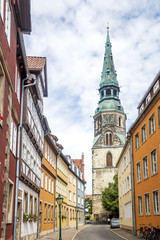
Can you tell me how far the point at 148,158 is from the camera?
77.5 ft

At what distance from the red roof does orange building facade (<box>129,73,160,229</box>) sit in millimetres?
7378

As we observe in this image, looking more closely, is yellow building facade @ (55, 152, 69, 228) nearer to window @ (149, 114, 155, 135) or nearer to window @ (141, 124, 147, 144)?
window @ (141, 124, 147, 144)

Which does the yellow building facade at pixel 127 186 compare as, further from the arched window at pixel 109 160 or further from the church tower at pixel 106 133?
the arched window at pixel 109 160

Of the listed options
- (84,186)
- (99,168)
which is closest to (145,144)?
(84,186)

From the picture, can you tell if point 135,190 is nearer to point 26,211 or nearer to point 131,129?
point 131,129

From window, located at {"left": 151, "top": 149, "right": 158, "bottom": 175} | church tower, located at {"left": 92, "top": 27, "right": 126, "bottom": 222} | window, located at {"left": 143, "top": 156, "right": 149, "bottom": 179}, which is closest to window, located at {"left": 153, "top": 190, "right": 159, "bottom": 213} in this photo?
window, located at {"left": 151, "top": 149, "right": 158, "bottom": 175}

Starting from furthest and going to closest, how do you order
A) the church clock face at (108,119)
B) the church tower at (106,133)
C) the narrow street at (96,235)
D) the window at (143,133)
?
the church clock face at (108,119)
the church tower at (106,133)
the narrow street at (96,235)
the window at (143,133)

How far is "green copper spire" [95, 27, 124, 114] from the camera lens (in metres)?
88.6

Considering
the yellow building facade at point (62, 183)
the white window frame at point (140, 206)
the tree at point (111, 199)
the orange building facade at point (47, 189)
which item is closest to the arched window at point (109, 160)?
the tree at point (111, 199)

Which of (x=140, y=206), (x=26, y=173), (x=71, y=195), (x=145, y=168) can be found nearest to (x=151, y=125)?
(x=145, y=168)

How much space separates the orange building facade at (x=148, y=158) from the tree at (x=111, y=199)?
4363 cm

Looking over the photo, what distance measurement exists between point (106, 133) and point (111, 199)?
732 inches

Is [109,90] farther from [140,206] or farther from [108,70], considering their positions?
[140,206]

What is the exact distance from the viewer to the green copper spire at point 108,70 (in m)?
91.1
